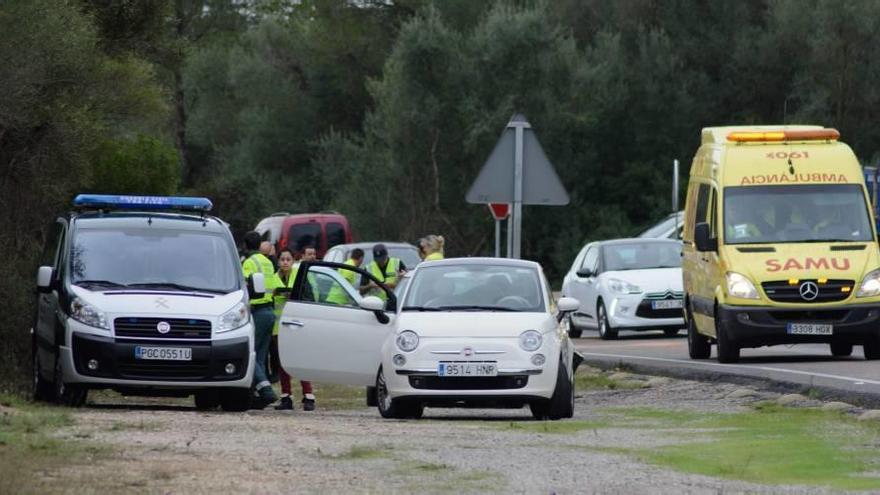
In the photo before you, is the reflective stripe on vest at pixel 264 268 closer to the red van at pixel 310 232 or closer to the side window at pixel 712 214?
the side window at pixel 712 214

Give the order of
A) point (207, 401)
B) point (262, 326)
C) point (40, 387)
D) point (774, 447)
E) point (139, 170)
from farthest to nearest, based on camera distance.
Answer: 1. point (139, 170)
2. point (262, 326)
3. point (207, 401)
4. point (40, 387)
5. point (774, 447)

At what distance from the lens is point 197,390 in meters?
18.8

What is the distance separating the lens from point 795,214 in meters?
23.8

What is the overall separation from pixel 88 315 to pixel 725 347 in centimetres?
810

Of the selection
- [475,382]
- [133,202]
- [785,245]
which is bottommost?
[475,382]

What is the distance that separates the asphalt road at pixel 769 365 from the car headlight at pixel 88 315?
6.44 m

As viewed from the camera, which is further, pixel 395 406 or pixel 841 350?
pixel 841 350

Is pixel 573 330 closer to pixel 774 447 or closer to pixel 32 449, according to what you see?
pixel 774 447

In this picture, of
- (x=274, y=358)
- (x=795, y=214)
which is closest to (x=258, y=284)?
(x=274, y=358)

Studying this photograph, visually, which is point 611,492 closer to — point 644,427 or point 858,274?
point 644,427

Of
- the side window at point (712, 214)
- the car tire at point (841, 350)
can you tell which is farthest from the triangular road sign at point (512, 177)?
the car tire at point (841, 350)

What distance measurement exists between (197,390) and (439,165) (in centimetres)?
3916

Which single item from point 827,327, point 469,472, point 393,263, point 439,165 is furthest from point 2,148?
point 439,165

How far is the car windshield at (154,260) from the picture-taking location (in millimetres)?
19281
